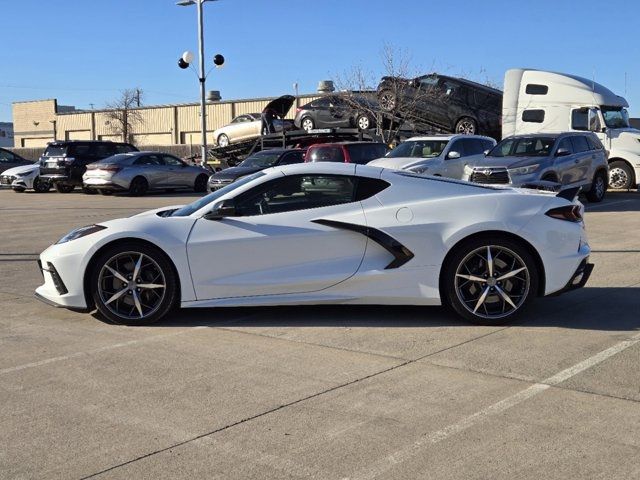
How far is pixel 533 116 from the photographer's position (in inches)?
853

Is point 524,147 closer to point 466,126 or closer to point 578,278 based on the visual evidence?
point 466,126

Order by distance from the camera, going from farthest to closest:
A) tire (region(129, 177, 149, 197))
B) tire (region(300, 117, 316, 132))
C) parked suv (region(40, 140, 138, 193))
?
tire (region(300, 117, 316, 132))
parked suv (region(40, 140, 138, 193))
tire (region(129, 177, 149, 197))

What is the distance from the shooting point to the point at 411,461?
11.5 feet

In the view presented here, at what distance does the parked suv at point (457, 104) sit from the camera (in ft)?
84.0

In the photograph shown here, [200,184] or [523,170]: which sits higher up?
[523,170]

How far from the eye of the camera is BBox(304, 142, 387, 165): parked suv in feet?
60.3

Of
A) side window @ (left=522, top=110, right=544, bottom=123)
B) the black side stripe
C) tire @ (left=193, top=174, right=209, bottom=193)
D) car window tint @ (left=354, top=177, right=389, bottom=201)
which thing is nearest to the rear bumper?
the black side stripe

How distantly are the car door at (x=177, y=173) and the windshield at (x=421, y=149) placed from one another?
31.2 ft

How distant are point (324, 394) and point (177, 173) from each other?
21.2m

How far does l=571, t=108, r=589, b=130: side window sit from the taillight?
1555 cm

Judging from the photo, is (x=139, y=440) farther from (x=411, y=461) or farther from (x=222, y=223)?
(x=222, y=223)

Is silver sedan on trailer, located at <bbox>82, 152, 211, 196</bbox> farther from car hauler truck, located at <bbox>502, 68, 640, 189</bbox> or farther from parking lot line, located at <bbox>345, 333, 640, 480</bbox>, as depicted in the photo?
parking lot line, located at <bbox>345, 333, 640, 480</bbox>

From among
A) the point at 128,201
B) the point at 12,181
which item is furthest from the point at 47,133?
the point at 128,201

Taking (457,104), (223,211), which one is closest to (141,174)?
(457,104)
